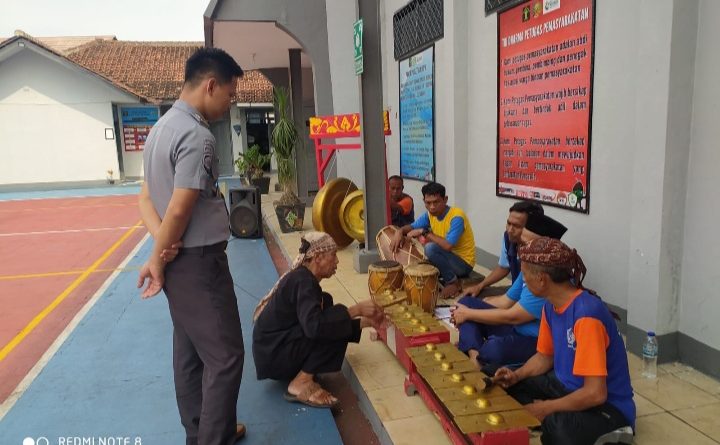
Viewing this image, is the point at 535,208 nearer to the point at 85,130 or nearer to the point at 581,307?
the point at 581,307

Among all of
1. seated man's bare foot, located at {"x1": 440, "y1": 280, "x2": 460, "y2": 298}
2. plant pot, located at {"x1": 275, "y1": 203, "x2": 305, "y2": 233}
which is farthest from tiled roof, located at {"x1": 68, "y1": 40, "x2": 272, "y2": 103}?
seated man's bare foot, located at {"x1": 440, "y1": 280, "x2": 460, "y2": 298}

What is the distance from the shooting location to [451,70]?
5863 mm

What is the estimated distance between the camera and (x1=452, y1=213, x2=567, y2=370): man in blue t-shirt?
2.97 m

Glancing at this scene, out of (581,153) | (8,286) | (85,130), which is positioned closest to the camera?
(581,153)

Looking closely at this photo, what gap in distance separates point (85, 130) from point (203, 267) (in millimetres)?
20276

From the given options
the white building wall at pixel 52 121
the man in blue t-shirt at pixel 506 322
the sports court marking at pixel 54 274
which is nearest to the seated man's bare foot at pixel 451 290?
the man in blue t-shirt at pixel 506 322

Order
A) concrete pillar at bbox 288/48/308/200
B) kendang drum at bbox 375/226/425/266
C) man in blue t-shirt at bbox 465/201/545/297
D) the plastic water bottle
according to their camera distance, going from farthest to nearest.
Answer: concrete pillar at bbox 288/48/308/200, kendang drum at bbox 375/226/425/266, man in blue t-shirt at bbox 465/201/545/297, the plastic water bottle

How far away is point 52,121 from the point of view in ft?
63.6

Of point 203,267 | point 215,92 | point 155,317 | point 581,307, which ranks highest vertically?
point 215,92

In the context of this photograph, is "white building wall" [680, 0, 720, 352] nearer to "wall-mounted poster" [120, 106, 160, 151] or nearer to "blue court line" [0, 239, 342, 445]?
"blue court line" [0, 239, 342, 445]

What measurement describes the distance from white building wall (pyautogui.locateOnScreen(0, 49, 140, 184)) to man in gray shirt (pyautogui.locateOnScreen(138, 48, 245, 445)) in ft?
65.0

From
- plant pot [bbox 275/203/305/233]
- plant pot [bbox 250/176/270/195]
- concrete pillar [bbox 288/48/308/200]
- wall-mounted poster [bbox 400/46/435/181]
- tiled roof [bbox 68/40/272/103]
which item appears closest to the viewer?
wall-mounted poster [bbox 400/46/435/181]

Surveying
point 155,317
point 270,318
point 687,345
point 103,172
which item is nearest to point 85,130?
point 103,172

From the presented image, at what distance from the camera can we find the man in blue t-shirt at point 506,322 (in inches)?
117
